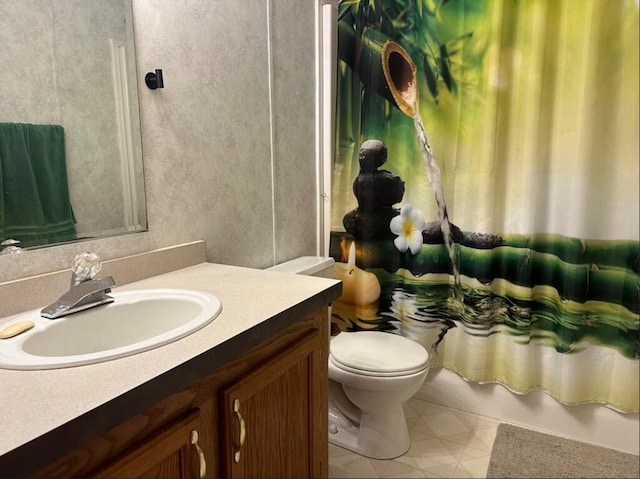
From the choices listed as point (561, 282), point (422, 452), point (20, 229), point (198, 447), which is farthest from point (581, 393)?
point (20, 229)

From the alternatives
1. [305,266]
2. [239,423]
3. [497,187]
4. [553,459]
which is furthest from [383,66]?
[553,459]

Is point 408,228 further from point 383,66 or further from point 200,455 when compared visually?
Result: point 200,455

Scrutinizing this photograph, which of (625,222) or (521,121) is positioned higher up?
(521,121)

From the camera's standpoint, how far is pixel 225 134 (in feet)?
4.87

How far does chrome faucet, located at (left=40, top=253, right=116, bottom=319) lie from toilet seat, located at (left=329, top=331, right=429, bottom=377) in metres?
0.88

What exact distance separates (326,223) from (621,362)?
127 centimetres

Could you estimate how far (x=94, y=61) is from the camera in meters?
1.11

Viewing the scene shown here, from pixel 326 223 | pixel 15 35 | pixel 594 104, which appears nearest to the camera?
pixel 15 35

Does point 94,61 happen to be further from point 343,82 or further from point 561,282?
point 561,282

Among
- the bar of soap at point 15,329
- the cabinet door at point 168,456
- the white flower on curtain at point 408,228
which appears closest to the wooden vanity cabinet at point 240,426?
the cabinet door at point 168,456

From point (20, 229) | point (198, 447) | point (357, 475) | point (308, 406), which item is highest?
point (20, 229)

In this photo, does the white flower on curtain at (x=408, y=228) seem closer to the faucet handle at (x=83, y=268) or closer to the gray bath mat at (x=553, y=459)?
the gray bath mat at (x=553, y=459)

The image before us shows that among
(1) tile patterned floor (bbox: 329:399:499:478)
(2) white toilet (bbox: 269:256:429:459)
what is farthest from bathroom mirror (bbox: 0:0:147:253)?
(1) tile patterned floor (bbox: 329:399:499:478)

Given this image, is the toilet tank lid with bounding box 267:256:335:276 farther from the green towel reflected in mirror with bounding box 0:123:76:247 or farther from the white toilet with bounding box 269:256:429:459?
the green towel reflected in mirror with bounding box 0:123:76:247
